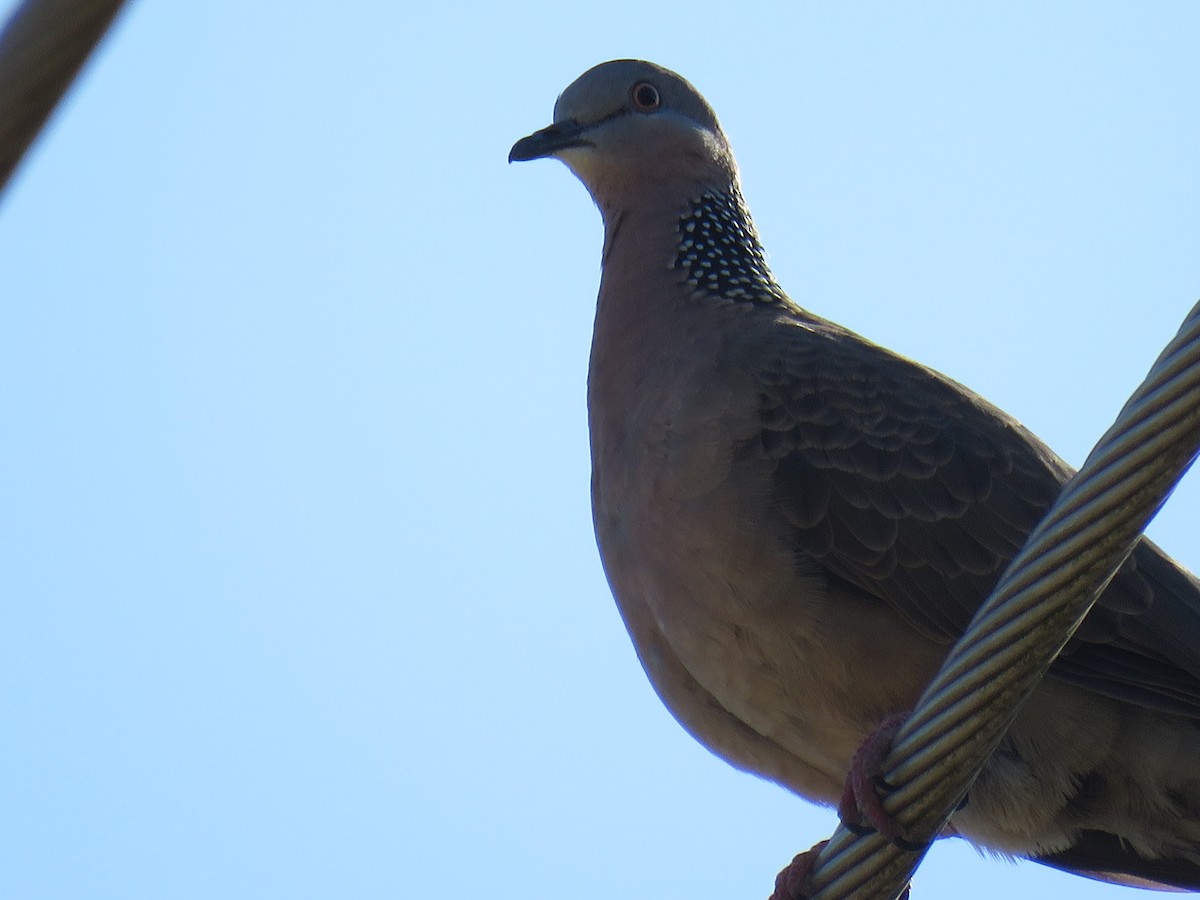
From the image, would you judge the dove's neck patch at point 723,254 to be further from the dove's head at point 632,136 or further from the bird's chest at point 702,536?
the bird's chest at point 702,536

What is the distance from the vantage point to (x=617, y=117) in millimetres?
5406

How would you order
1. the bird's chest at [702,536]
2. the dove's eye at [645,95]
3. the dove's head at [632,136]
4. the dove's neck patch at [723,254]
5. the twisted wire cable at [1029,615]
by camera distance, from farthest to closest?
1. the dove's eye at [645,95]
2. the dove's head at [632,136]
3. the dove's neck patch at [723,254]
4. the bird's chest at [702,536]
5. the twisted wire cable at [1029,615]

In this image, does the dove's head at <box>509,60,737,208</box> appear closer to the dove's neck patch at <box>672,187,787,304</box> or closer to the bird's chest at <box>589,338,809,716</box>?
the dove's neck patch at <box>672,187,787,304</box>

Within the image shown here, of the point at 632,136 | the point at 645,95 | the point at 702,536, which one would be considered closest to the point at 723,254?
the point at 632,136

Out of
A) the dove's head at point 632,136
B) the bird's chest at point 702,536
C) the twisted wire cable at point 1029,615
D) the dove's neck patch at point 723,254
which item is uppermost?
the dove's head at point 632,136

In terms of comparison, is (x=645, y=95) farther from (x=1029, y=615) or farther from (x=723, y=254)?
(x=1029, y=615)

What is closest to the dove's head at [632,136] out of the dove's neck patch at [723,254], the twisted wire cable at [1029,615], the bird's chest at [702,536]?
the dove's neck patch at [723,254]

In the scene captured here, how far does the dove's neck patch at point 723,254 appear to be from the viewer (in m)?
4.85

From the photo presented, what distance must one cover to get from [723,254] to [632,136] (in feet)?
2.13

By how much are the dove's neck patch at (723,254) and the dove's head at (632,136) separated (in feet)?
0.37

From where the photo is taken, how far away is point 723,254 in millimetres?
4992

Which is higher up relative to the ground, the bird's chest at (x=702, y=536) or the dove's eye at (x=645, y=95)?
the dove's eye at (x=645, y=95)

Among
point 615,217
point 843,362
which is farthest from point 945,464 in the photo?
point 615,217

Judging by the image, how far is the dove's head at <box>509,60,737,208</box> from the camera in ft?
17.4
